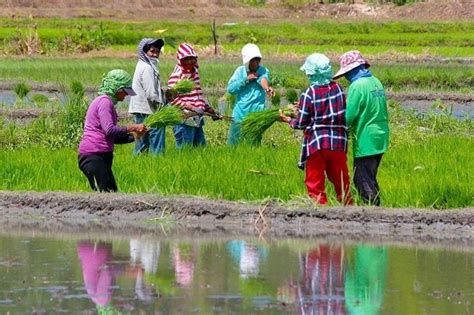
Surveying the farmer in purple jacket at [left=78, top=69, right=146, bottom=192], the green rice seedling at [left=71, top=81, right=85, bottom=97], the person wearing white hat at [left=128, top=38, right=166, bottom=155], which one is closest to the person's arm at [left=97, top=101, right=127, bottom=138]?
the farmer in purple jacket at [left=78, top=69, right=146, bottom=192]

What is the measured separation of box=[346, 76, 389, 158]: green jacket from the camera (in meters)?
8.59

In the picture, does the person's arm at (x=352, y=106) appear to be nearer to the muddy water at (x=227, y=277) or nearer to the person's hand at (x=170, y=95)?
the muddy water at (x=227, y=277)

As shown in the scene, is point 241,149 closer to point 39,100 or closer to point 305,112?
point 305,112

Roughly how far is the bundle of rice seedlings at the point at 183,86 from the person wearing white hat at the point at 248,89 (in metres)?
0.44

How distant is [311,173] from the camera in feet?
28.4

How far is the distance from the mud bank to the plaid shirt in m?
0.45

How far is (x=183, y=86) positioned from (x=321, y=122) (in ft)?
10.0

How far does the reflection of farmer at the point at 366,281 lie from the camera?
582 centimetres

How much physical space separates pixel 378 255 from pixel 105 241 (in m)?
1.69

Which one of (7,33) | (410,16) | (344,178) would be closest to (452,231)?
(344,178)

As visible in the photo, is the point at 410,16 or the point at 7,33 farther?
the point at 410,16

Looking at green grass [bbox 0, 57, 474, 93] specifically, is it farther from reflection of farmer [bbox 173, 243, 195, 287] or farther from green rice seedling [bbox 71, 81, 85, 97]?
reflection of farmer [bbox 173, 243, 195, 287]

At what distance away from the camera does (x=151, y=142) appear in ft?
37.0

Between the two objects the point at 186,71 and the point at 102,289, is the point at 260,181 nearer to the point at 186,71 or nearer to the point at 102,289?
the point at 186,71
